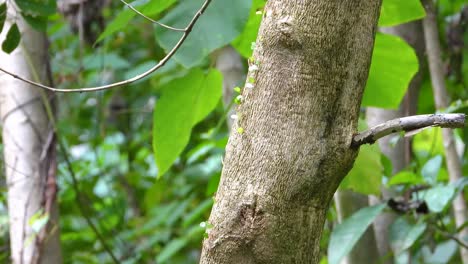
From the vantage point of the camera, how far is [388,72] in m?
1.05

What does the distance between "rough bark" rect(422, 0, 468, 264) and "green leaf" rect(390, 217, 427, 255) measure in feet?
0.44

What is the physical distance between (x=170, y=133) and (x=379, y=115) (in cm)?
54

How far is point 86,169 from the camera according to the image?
236 cm

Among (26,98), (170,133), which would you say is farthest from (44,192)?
(170,133)

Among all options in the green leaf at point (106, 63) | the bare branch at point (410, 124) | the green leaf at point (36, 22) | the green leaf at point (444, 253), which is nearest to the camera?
the bare branch at point (410, 124)

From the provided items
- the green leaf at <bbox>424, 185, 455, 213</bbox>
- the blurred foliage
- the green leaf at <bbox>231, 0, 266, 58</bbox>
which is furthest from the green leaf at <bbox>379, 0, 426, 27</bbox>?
the green leaf at <bbox>424, 185, 455, 213</bbox>

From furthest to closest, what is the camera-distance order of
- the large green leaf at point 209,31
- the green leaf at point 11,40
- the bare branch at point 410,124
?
the green leaf at point 11,40, the large green leaf at point 209,31, the bare branch at point 410,124

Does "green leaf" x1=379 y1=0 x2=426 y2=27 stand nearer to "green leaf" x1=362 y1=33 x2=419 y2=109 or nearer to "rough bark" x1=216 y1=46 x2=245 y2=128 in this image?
"green leaf" x1=362 y1=33 x2=419 y2=109

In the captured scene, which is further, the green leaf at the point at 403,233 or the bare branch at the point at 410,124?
the green leaf at the point at 403,233

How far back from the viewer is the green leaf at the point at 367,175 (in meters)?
0.99

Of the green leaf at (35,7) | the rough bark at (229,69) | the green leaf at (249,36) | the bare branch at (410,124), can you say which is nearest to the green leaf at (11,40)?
the green leaf at (35,7)

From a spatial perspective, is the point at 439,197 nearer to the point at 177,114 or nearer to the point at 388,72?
the point at 388,72

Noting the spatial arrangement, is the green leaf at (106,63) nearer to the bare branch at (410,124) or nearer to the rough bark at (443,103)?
the rough bark at (443,103)

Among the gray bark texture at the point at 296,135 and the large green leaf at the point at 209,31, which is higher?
the large green leaf at the point at 209,31
